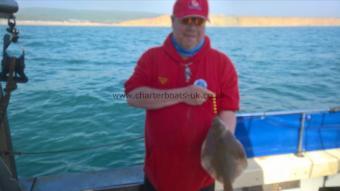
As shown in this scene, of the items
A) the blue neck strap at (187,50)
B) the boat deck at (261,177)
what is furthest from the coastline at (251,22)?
the blue neck strap at (187,50)

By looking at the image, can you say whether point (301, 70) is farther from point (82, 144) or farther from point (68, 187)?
point (68, 187)

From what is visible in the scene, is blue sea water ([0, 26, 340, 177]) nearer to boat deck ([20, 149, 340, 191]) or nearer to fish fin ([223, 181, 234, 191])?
boat deck ([20, 149, 340, 191])

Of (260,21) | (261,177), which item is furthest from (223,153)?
(260,21)

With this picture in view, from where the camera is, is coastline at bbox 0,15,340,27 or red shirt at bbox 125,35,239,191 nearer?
red shirt at bbox 125,35,239,191

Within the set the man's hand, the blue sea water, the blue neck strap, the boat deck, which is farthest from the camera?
A: the blue sea water

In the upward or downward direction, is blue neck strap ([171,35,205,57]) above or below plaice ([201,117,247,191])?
above

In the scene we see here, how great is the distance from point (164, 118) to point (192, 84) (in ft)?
1.03

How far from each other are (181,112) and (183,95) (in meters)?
0.13

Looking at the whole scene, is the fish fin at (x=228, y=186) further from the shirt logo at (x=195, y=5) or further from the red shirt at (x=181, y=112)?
the shirt logo at (x=195, y=5)

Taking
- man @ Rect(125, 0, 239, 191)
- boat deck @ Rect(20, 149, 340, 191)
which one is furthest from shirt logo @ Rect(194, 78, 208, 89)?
boat deck @ Rect(20, 149, 340, 191)

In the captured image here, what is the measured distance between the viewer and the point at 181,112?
2424mm

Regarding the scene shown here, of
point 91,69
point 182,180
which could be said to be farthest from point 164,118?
point 91,69

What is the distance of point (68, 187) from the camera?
392 cm

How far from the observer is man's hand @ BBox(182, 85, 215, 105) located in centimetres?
235
